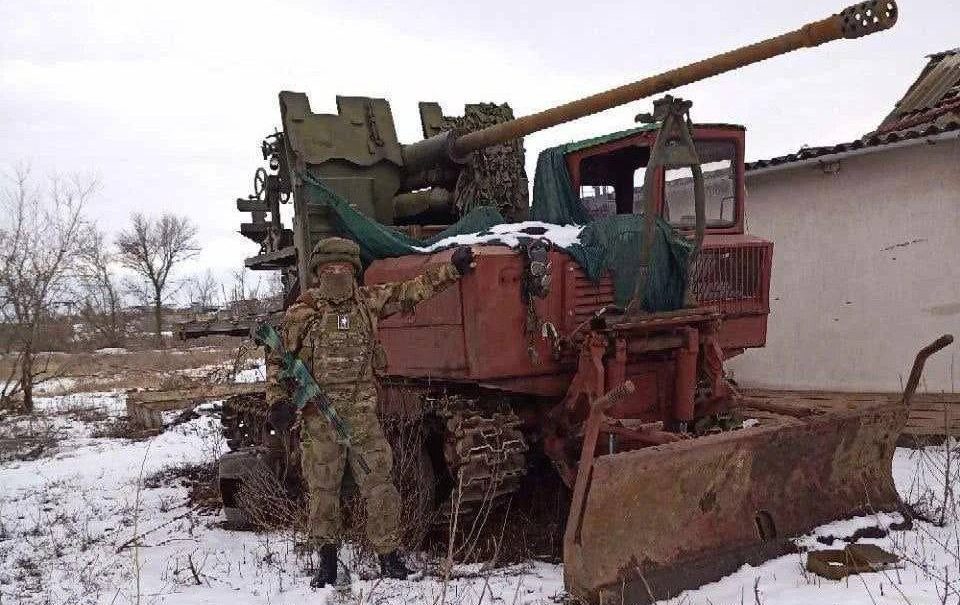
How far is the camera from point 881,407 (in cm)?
545

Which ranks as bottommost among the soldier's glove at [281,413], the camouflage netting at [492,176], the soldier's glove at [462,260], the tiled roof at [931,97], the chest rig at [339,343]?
the soldier's glove at [281,413]

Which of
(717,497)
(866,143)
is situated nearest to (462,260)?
(717,497)

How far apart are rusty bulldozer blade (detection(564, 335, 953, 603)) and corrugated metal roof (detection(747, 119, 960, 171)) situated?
3.85 m

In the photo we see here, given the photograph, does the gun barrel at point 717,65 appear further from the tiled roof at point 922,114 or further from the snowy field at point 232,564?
the tiled roof at point 922,114

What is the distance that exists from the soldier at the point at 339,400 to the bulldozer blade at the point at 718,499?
1314mm

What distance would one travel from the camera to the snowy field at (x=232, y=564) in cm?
430

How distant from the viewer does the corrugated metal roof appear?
26.4 feet

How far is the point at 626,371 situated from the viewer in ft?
18.1

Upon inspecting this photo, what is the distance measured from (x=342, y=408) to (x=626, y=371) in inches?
78.0

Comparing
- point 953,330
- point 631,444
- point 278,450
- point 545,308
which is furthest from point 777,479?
point 953,330

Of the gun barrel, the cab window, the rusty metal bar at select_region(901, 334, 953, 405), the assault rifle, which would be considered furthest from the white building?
the assault rifle

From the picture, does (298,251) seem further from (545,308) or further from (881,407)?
(881,407)

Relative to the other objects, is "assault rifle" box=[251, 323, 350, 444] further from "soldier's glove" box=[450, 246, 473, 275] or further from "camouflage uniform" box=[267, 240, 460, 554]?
"soldier's glove" box=[450, 246, 473, 275]

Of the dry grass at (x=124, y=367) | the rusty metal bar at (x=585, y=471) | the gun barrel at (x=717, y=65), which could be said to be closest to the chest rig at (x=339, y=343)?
the rusty metal bar at (x=585, y=471)
